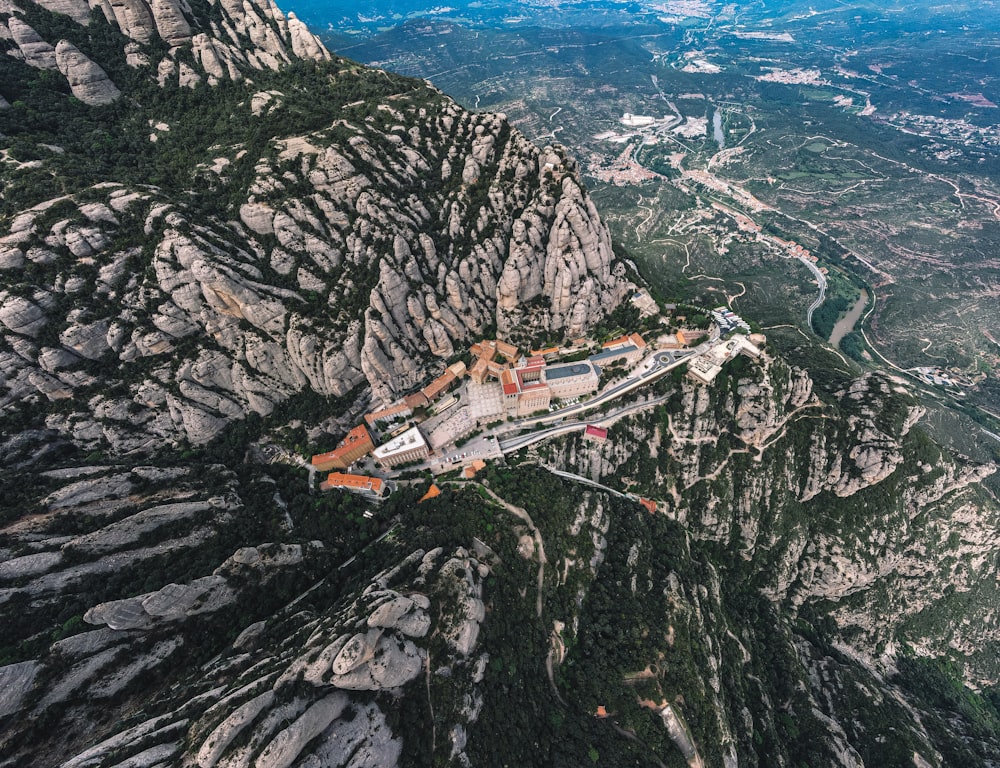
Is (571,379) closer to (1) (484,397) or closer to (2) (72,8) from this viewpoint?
(1) (484,397)

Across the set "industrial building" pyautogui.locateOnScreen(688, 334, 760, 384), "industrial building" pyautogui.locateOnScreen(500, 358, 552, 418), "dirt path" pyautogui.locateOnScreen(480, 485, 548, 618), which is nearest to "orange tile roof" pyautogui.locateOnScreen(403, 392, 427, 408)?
"industrial building" pyautogui.locateOnScreen(500, 358, 552, 418)

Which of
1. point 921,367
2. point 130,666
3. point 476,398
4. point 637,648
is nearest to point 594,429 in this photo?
point 476,398

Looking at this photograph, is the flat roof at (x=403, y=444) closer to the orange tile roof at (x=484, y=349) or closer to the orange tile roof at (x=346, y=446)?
the orange tile roof at (x=346, y=446)

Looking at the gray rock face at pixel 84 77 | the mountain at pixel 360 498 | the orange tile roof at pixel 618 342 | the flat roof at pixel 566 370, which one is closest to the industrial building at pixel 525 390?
the flat roof at pixel 566 370

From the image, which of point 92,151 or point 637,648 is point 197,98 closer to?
point 92,151

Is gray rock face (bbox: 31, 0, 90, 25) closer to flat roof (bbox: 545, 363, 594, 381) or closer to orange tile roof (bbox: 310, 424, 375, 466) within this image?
orange tile roof (bbox: 310, 424, 375, 466)

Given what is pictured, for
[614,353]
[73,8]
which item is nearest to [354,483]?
[614,353]
